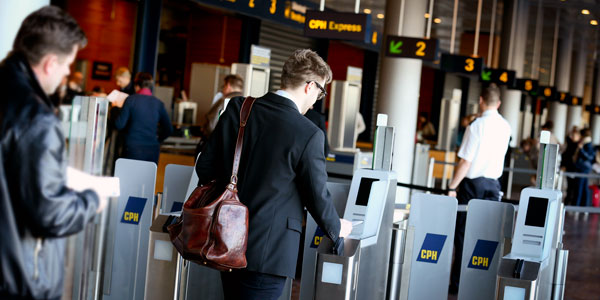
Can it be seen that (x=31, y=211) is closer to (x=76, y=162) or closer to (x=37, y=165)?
(x=37, y=165)

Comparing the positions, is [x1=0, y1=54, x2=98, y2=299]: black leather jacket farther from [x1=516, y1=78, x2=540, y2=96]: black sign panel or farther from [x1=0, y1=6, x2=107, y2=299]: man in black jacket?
[x1=516, y1=78, x2=540, y2=96]: black sign panel

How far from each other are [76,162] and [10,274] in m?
1.27

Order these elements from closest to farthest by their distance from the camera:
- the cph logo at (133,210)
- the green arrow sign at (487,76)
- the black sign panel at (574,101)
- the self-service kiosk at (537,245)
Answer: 1. the self-service kiosk at (537,245)
2. the cph logo at (133,210)
3. the green arrow sign at (487,76)
4. the black sign panel at (574,101)

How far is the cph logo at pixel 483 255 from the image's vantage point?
14.4ft

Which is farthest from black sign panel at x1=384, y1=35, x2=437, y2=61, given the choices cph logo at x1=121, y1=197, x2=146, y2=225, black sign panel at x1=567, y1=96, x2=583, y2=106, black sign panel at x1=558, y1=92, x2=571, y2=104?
black sign panel at x1=567, y1=96, x2=583, y2=106

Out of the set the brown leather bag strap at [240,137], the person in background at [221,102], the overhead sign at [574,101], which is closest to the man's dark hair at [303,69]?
the brown leather bag strap at [240,137]

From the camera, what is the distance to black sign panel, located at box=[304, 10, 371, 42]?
8267mm

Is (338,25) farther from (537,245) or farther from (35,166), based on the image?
(35,166)

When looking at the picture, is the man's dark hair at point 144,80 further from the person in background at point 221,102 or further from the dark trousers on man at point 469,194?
the dark trousers on man at point 469,194

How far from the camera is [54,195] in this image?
73.0 inches

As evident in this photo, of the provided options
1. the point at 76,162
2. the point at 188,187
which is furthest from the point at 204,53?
the point at 76,162

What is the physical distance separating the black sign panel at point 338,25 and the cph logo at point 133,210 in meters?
4.46

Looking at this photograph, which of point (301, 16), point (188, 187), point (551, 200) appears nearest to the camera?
point (551, 200)

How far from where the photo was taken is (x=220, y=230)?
2584 mm
